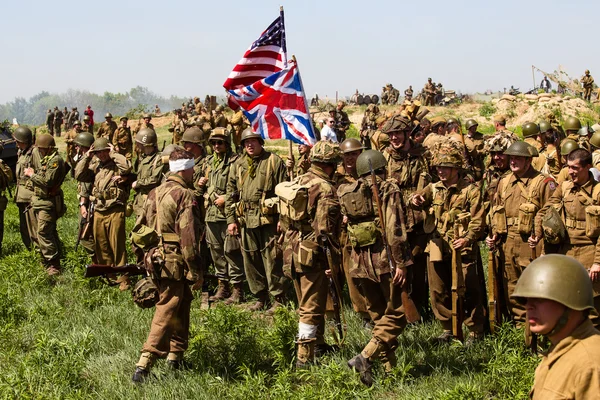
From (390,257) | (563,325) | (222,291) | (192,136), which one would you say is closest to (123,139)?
(192,136)

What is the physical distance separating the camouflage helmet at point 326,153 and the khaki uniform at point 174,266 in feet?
4.11

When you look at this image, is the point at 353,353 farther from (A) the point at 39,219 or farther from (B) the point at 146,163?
(A) the point at 39,219

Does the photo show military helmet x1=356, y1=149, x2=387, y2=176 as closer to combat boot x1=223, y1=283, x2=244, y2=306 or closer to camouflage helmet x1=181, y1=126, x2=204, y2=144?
combat boot x1=223, y1=283, x2=244, y2=306

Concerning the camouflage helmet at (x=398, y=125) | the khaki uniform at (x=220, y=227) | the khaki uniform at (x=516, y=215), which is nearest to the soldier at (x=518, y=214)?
the khaki uniform at (x=516, y=215)

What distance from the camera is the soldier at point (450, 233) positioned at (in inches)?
276

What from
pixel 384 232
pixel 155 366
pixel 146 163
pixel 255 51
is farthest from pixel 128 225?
pixel 384 232

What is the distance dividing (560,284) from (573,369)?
380 mm

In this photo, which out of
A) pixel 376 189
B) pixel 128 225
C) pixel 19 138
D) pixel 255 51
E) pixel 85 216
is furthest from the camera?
pixel 128 225

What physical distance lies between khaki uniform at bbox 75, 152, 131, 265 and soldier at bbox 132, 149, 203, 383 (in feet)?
11.5

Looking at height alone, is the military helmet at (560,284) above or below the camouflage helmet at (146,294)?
above

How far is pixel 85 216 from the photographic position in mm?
10812

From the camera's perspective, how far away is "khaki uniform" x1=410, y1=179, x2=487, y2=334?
704 cm

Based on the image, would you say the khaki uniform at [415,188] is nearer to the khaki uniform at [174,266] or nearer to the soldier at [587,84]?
the khaki uniform at [174,266]

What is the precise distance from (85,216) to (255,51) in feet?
12.1
